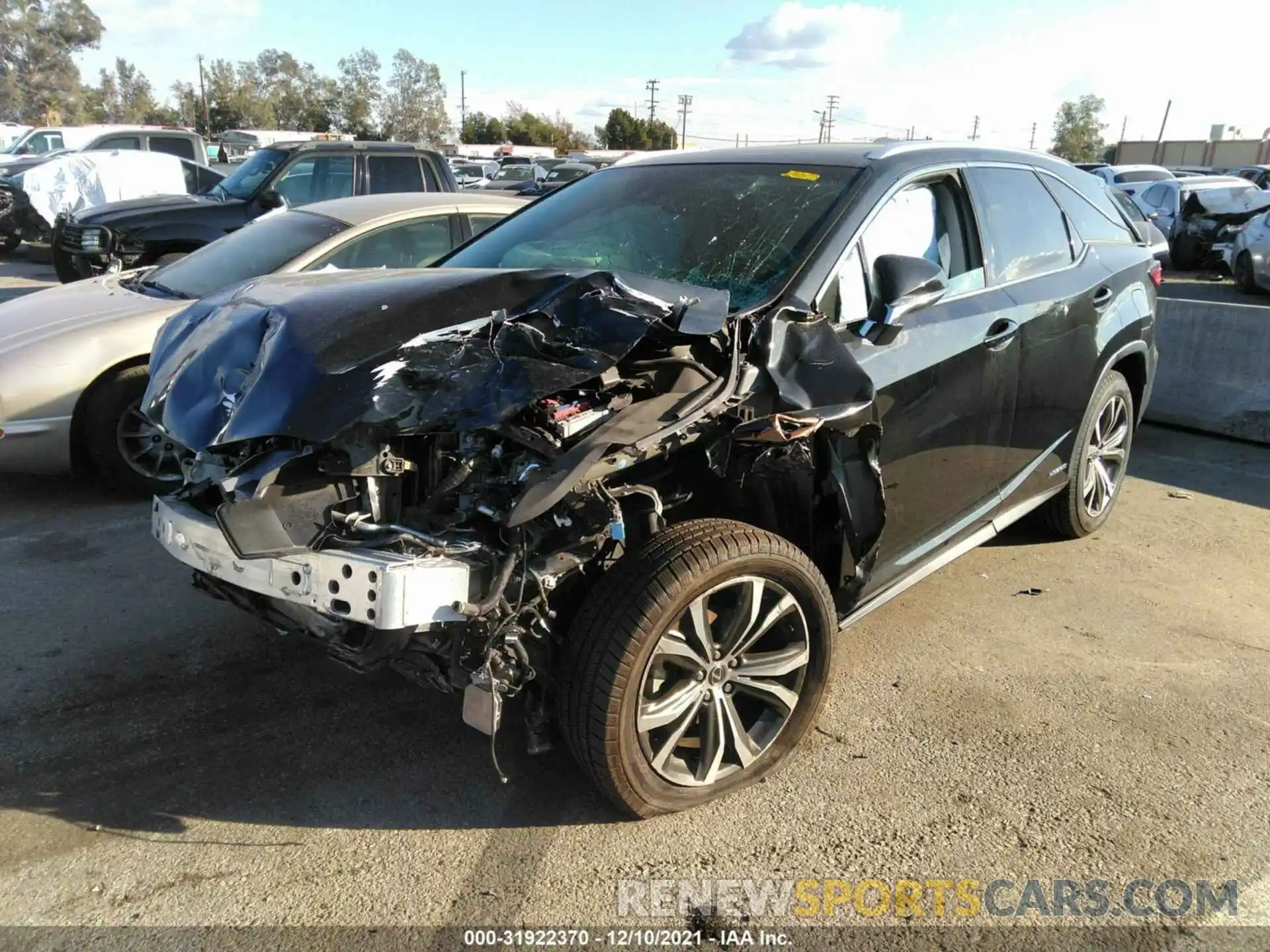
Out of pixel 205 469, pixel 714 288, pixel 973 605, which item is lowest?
pixel 973 605

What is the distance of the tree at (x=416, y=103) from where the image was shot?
275 ft

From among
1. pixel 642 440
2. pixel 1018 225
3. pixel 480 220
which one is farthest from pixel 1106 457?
pixel 480 220

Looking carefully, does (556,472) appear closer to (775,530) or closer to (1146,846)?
(775,530)

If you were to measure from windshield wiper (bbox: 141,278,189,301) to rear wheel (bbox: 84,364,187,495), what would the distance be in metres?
0.61

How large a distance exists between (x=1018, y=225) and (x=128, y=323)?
454cm

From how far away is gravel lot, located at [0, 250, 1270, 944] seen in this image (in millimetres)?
2607

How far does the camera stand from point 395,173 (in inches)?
403

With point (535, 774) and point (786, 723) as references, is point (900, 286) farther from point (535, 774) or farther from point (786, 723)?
point (535, 774)

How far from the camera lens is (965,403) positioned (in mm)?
3627

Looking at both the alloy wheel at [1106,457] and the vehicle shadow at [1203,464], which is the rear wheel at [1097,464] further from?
the vehicle shadow at [1203,464]

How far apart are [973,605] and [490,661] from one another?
270cm

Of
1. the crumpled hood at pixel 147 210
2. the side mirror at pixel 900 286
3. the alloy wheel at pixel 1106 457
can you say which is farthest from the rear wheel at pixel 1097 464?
the crumpled hood at pixel 147 210

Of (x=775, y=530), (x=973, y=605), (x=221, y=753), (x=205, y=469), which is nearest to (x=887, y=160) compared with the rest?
(x=775, y=530)

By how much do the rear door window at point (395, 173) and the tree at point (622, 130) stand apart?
71542 millimetres
